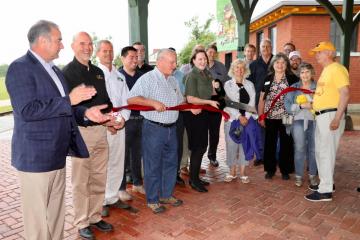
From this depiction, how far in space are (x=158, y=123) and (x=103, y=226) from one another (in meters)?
1.39

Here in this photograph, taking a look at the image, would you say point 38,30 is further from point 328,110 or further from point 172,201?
point 328,110

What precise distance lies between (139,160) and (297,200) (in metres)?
Result: 2.42

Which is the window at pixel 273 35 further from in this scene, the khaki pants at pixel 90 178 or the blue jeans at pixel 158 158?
the khaki pants at pixel 90 178

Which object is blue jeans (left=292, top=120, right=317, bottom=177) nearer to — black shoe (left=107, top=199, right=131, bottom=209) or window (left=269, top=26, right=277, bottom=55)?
black shoe (left=107, top=199, right=131, bottom=209)

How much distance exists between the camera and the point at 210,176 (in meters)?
5.69

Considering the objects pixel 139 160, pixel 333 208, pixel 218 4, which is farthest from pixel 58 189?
pixel 218 4

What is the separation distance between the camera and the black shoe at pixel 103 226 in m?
3.71

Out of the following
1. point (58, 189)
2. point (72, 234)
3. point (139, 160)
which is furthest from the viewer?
point (139, 160)

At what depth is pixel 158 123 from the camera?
4055 millimetres

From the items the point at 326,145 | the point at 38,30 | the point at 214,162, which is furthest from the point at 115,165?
the point at 326,145

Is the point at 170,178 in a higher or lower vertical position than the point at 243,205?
higher

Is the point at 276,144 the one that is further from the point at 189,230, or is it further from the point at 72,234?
the point at 72,234

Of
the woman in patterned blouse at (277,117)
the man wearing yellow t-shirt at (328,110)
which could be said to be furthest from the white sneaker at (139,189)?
the man wearing yellow t-shirt at (328,110)

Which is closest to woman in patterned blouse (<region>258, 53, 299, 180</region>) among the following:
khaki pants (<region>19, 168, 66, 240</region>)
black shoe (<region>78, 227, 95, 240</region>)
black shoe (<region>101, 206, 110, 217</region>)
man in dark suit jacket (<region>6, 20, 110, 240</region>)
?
black shoe (<region>101, 206, 110, 217</region>)
